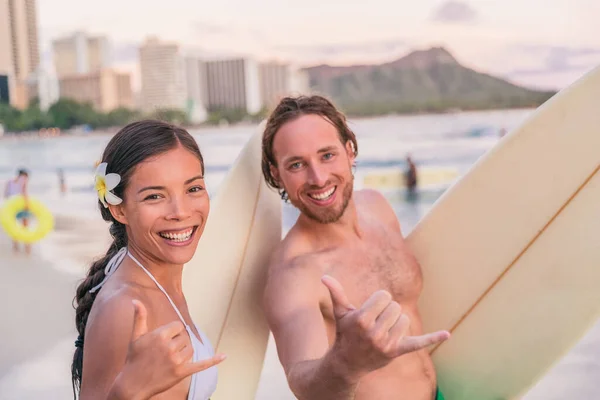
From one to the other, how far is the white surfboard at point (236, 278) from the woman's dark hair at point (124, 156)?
0.59 metres

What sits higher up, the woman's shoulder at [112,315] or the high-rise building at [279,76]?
the woman's shoulder at [112,315]

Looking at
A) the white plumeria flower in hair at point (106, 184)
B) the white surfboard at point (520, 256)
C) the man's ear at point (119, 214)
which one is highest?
the white plumeria flower in hair at point (106, 184)

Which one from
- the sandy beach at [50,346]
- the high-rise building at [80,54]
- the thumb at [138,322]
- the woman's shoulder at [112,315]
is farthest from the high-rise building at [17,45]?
the thumb at [138,322]

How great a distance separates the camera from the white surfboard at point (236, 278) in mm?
1960

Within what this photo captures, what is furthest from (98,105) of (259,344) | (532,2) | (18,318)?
(259,344)

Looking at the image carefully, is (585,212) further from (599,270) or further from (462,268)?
(462,268)

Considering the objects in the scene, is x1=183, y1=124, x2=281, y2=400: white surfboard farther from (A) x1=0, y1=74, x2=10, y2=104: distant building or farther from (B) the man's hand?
(A) x1=0, y1=74, x2=10, y2=104: distant building

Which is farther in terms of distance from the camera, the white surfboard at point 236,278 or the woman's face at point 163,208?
the white surfboard at point 236,278

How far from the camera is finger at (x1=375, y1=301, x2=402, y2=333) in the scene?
99 cm

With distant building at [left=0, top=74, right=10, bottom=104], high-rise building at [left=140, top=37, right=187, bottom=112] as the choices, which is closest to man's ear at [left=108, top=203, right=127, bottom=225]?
high-rise building at [left=140, top=37, right=187, bottom=112]

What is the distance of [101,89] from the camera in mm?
44406

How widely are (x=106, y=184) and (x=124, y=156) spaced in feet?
0.21

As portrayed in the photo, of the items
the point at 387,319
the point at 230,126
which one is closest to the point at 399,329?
the point at 387,319

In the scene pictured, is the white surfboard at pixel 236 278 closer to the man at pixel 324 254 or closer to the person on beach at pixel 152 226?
the man at pixel 324 254
